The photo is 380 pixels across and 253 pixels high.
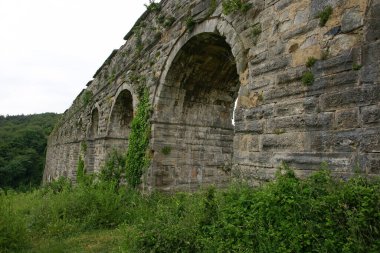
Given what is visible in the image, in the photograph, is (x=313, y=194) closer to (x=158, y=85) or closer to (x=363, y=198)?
(x=363, y=198)

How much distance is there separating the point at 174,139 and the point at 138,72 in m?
2.48

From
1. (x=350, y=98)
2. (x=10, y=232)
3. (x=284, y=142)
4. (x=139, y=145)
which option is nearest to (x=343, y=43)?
(x=350, y=98)

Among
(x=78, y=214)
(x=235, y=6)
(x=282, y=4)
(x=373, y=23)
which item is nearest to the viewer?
(x=373, y=23)

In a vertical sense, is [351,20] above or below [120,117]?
above

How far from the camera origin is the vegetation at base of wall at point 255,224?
2635mm

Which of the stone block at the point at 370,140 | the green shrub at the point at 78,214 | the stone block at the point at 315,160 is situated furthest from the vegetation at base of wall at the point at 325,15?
the green shrub at the point at 78,214

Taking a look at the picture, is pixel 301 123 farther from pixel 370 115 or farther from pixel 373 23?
pixel 373 23

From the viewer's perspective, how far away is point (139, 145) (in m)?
7.95

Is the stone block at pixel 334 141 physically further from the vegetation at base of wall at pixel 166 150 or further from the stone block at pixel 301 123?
the vegetation at base of wall at pixel 166 150

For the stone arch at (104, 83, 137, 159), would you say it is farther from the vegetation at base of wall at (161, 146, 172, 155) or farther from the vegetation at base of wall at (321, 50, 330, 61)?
the vegetation at base of wall at (321, 50, 330, 61)

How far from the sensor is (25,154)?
4388cm

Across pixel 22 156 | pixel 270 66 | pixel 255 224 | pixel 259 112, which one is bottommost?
pixel 255 224

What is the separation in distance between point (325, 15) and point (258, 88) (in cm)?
123

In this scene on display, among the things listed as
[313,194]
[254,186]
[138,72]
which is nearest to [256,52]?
[254,186]
